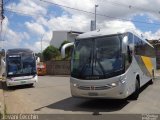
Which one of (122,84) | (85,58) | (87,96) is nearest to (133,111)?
(122,84)

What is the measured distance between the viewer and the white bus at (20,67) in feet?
72.1

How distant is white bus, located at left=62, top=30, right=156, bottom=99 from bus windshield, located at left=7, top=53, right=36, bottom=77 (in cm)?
957

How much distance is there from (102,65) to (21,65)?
1099cm

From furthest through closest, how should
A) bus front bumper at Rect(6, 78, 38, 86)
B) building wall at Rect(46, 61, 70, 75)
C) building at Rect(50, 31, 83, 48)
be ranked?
building at Rect(50, 31, 83, 48), building wall at Rect(46, 61, 70, 75), bus front bumper at Rect(6, 78, 38, 86)

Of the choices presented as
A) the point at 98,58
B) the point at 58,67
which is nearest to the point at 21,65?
the point at 98,58

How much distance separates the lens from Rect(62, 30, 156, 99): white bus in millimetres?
12203

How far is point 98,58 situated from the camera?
12.6m

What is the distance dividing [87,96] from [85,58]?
151cm

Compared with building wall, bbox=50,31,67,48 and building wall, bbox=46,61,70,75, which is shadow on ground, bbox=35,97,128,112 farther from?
building wall, bbox=50,31,67,48

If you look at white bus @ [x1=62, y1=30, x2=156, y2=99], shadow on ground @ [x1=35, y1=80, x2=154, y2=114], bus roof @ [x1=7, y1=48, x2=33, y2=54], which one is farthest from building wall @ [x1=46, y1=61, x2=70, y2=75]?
white bus @ [x1=62, y1=30, x2=156, y2=99]

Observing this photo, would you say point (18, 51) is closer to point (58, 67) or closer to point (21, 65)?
point (21, 65)

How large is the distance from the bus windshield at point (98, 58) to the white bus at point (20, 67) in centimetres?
978

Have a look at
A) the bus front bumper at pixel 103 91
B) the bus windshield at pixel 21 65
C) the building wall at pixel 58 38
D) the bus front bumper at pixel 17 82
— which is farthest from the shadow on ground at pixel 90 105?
the building wall at pixel 58 38

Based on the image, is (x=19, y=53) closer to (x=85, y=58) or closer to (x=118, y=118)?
(x=85, y=58)
